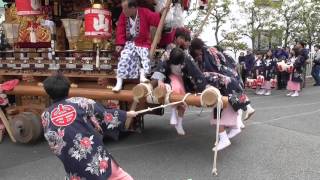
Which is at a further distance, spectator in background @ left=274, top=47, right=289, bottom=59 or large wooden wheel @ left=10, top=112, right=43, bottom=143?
spectator in background @ left=274, top=47, right=289, bottom=59

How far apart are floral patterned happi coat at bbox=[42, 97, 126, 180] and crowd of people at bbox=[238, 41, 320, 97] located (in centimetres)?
999

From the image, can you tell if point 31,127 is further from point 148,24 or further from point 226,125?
point 226,125

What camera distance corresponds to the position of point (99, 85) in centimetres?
628

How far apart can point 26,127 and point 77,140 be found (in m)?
3.59

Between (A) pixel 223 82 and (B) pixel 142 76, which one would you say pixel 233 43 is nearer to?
(A) pixel 223 82

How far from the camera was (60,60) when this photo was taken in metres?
6.63

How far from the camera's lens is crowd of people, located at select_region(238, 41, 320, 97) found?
41.7ft

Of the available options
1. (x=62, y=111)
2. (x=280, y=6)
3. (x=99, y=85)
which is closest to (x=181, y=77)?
(x=99, y=85)

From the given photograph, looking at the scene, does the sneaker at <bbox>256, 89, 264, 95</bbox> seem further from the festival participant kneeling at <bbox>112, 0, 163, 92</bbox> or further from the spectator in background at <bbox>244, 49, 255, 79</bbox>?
the festival participant kneeling at <bbox>112, 0, 163, 92</bbox>

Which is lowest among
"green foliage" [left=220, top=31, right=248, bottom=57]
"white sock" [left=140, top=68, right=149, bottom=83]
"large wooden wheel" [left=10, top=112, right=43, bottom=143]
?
"large wooden wheel" [left=10, top=112, right=43, bottom=143]

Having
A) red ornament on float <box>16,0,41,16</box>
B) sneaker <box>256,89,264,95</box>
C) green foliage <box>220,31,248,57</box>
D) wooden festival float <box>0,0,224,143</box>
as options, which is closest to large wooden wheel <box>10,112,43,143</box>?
wooden festival float <box>0,0,224,143</box>

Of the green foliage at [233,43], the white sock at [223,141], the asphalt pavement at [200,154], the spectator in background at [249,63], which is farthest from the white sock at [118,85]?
the green foliage at [233,43]

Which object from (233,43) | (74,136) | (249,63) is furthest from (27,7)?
(233,43)

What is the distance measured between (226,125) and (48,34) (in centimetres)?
325
